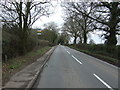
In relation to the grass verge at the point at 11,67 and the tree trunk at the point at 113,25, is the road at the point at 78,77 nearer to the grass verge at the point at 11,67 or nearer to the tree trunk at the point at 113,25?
the grass verge at the point at 11,67

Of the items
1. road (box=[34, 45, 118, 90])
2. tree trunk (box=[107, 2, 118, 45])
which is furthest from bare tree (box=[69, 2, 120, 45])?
road (box=[34, 45, 118, 90])

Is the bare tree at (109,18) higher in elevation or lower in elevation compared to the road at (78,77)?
higher

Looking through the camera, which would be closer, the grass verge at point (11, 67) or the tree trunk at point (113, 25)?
the grass verge at point (11, 67)

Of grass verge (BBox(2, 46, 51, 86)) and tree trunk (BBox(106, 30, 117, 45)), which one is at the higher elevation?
tree trunk (BBox(106, 30, 117, 45))

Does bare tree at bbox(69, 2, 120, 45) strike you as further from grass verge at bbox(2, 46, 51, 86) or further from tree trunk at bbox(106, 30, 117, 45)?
grass verge at bbox(2, 46, 51, 86)

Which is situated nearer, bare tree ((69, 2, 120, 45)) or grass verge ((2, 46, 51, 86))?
grass verge ((2, 46, 51, 86))

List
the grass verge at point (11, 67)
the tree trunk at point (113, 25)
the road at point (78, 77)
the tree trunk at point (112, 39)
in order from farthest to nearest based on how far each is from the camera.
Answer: the tree trunk at point (112, 39) < the tree trunk at point (113, 25) < the grass verge at point (11, 67) < the road at point (78, 77)

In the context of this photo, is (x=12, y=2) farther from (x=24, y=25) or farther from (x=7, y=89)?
(x=7, y=89)

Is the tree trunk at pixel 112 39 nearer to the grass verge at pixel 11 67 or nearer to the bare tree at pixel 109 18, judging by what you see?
the bare tree at pixel 109 18

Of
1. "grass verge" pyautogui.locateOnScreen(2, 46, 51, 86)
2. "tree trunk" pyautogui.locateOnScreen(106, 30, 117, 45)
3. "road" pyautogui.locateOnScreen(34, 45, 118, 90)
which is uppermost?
"tree trunk" pyautogui.locateOnScreen(106, 30, 117, 45)

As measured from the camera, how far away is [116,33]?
22953mm

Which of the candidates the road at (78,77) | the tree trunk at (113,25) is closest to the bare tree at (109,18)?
the tree trunk at (113,25)

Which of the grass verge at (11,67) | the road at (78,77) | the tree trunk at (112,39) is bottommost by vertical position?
the road at (78,77)

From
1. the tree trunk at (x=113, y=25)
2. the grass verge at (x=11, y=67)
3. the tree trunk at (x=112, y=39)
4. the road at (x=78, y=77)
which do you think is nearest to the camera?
the road at (x=78, y=77)
